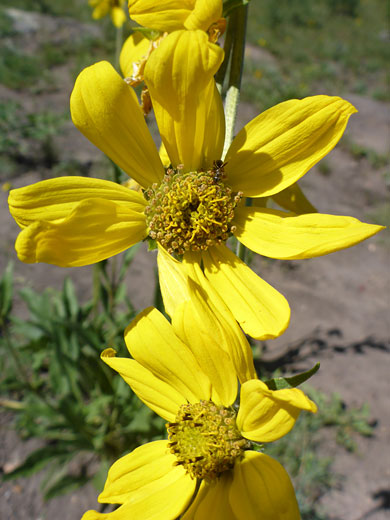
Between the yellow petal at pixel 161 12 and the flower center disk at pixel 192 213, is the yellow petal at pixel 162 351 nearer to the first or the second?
the flower center disk at pixel 192 213

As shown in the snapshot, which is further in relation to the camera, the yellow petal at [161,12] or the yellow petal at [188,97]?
the yellow petal at [161,12]

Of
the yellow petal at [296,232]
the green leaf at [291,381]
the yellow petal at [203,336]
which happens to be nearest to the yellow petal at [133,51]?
the yellow petal at [296,232]

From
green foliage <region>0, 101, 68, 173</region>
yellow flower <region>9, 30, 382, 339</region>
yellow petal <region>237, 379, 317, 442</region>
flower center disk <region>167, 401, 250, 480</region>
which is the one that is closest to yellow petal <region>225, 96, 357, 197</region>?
yellow flower <region>9, 30, 382, 339</region>

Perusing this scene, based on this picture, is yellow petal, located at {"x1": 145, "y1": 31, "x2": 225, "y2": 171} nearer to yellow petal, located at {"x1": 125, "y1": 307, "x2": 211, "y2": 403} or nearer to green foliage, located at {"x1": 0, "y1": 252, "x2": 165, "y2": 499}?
yellow petal, located at {"x1": 125, "y1": 307, "x2": 211, "y2": 403}

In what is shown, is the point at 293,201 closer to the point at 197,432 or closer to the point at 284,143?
the point at 284,143

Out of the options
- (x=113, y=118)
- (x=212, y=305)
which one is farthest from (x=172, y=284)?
(x=113, y=118)

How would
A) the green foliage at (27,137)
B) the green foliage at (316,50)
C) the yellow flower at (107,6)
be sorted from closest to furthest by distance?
1. the yellow flower at (107,6)
2. the green foliage at (27,137)
3. the green foliage at (316,50)
